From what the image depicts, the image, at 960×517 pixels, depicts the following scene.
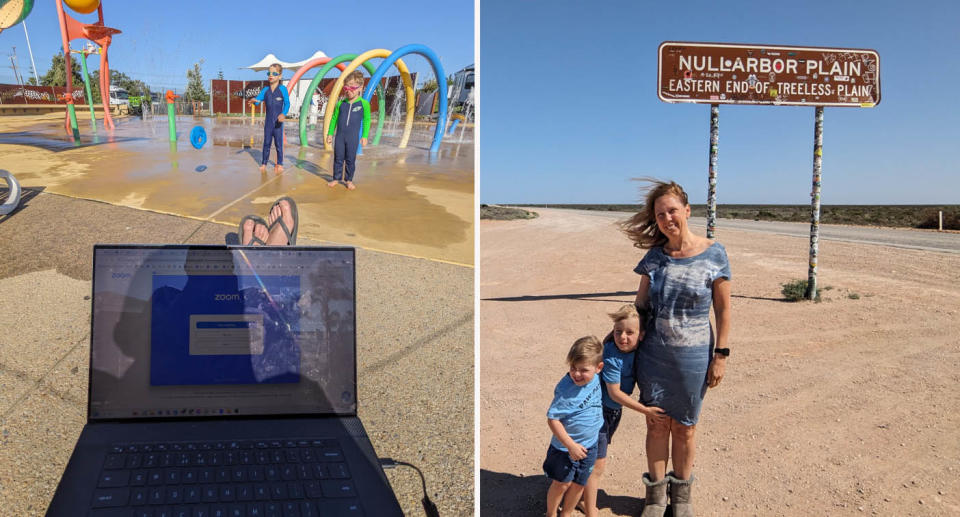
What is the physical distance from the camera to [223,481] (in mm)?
1063

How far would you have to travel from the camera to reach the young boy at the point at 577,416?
1729mm

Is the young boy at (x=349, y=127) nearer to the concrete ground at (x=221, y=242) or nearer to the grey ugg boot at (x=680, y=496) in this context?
the concrete ground at (x=221, y=242)

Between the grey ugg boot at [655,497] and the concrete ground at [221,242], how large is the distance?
0.61 m

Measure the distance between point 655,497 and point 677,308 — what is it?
67 cm

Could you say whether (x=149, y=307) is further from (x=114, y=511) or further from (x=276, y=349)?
(x=114, y=511)

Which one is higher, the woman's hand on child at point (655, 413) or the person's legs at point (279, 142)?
the person's legs at point (279, 142)

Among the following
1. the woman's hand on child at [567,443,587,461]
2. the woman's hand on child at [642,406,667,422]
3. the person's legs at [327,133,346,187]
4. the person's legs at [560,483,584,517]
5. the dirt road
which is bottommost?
the dirt road

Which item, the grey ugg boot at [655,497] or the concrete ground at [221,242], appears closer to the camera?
the grey ugg boot at [655,497]

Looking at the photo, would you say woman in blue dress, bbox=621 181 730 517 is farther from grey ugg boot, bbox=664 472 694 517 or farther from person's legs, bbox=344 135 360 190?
person's legs, bbox=344 135 360 190

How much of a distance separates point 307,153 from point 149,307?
9836mm

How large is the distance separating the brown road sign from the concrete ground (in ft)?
6.37

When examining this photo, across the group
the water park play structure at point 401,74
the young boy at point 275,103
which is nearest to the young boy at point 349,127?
the water park play structure at point 401,74

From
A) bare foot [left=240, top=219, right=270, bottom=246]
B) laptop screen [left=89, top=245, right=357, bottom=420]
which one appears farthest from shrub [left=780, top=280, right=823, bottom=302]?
laptop screen [left=89, top=245, right=357, bottom=420]

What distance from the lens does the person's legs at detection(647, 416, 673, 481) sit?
197 cm
